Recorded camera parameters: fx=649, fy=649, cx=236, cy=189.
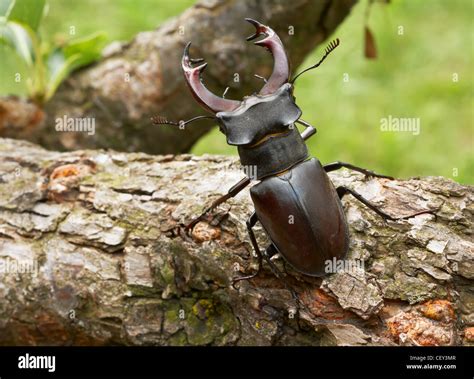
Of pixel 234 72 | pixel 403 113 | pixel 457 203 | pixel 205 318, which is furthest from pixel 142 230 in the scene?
pixel 403 113

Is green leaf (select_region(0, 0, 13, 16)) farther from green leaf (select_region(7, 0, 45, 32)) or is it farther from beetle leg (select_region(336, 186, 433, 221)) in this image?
beetle leg (select_region(336, 186, 433, 221))

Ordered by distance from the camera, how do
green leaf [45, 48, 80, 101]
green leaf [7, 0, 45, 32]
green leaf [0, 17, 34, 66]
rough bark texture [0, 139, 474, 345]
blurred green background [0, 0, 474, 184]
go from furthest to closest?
blurred green background [0, 0, 474, 184], green leaf [45, 48, 80, 101], green leaf [0, 17, 34, 66], green leaf [7, 0, 45, 32], rough bark texture [0, 139, 474, 345]

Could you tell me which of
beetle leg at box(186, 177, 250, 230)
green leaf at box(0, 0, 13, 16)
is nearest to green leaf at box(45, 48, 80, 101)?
green leaf at box(0, 0, 13, 16)

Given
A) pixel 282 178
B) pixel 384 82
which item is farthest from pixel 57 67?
pixel 384 82

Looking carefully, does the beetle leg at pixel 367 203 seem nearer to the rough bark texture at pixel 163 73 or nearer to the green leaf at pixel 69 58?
the rough bark texture at pixel 163 73

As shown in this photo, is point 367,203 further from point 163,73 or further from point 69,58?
point 69,58

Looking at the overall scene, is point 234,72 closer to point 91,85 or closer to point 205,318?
point 91,85

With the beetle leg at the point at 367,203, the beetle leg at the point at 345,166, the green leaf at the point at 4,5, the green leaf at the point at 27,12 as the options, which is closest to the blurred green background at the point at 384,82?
the green leaf at the point at 27,12
